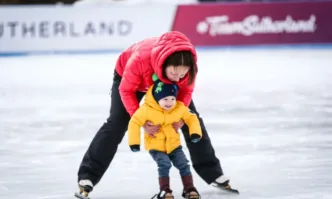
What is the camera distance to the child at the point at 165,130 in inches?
130

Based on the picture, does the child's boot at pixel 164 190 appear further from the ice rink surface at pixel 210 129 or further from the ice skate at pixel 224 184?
the ice skate at pixel 224 184

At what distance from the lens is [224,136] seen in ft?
17.6

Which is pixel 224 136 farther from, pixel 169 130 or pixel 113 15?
pixel 113 15

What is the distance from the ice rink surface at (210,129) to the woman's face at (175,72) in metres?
0.68

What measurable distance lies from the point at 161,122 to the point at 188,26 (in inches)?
393

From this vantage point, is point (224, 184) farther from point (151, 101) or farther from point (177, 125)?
point (151, 101)

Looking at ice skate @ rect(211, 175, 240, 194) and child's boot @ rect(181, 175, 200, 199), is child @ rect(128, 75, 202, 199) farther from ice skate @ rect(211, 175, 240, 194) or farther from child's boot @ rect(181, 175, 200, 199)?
ice skate @ rect(211, 175, 240, 194)

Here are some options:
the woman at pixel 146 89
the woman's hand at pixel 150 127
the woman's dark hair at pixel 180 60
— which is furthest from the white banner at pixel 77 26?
the woman's dark hair at pixel 180 60

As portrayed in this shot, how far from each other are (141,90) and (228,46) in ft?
32.6

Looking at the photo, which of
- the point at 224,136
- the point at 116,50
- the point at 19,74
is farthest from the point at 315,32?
the point at 224,136

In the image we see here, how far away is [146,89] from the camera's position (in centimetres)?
350

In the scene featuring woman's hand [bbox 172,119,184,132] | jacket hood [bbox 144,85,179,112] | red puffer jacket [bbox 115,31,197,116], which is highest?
red puffer jacket [bbox 115,31,197,116]

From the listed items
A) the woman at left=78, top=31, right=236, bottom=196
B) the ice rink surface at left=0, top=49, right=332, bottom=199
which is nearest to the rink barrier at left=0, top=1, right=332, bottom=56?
the ice rink surface at left=0, top=49, right=332, bottom=199

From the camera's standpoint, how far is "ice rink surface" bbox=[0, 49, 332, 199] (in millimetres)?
3881
